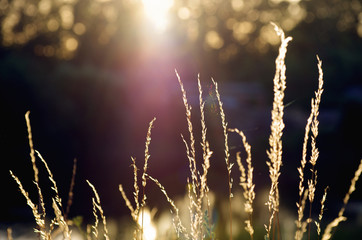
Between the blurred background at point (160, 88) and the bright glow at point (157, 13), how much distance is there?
0.12 meters

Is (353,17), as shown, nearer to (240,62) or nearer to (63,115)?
(240,62)

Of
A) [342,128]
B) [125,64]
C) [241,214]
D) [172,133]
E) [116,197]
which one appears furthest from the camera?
[125,64]

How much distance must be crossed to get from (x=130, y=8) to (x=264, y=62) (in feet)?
34.2

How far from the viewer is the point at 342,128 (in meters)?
16.0

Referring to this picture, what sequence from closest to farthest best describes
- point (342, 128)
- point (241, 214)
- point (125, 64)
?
point (241, 214) → point (342, 128) → point (125, 64)

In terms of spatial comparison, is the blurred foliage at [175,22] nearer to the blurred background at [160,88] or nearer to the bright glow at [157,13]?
the blurred background at [160,88]

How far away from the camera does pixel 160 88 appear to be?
16.6m

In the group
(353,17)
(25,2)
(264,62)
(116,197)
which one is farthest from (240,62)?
(116,197)

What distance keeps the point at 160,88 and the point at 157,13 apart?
1195 centimetres

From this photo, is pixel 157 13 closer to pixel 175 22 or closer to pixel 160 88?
pixel 175 22

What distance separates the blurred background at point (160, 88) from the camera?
1238cm

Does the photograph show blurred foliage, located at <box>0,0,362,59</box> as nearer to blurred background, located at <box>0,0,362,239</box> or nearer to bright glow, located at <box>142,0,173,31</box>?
blurred background, located at <box>0,0,362,239</box>

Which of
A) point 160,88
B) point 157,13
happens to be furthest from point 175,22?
point 160,88

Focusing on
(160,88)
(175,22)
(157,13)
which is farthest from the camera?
(175,22)
